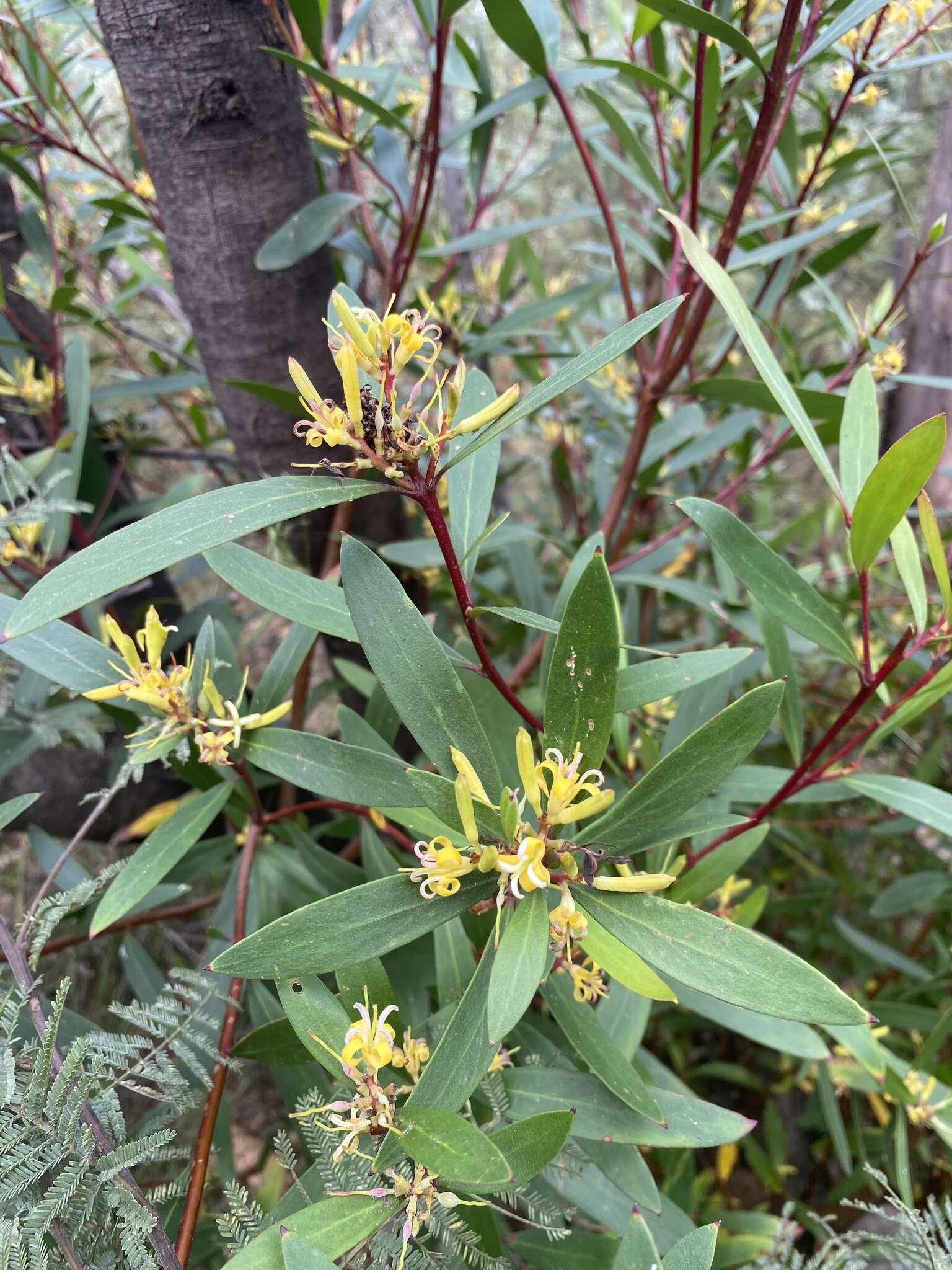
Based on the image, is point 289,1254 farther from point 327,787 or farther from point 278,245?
point 278,245

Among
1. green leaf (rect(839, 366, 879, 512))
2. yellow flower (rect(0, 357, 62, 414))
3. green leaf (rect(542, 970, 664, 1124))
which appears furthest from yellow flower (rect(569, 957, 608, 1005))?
yellow flower (rect(0, 357, 62, 414))

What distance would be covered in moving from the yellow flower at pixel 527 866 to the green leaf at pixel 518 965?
0.01m

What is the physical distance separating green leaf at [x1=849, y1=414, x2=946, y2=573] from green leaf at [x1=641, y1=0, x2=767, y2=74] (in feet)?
0.97

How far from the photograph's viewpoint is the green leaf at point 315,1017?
38cm

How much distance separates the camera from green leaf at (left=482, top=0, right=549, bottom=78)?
22.6 inches

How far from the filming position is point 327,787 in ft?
1.39

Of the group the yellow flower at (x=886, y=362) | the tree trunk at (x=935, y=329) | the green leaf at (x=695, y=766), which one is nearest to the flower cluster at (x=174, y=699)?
the green leaf at (x=695, y=766)

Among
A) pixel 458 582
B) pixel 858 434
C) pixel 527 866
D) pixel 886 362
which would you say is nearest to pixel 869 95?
pixel 886 362

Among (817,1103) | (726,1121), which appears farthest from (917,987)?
(726,1121)

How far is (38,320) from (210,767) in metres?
0.75

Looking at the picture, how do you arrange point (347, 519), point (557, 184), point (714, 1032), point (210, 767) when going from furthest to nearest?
1. point (557, 184)
2. point (714, 1032)
3. point (347, 519)
4. point (210, 767)

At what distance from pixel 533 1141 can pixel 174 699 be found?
1.03 ft

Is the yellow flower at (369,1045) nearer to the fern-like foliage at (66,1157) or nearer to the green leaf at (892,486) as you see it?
the fern-like foliage at (66,1157)

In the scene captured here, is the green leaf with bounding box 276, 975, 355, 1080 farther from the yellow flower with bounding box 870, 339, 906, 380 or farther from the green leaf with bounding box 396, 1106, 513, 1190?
the yellow flower with bounding box 870, 339, 906, 380
